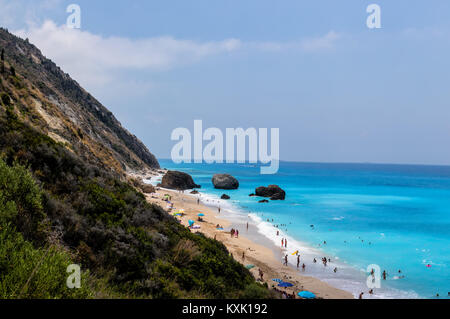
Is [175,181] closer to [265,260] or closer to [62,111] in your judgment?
[62,111]

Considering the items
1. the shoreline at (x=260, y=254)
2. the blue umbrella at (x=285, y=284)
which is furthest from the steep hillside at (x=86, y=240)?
the blue umbrella at (x=285, y=284)

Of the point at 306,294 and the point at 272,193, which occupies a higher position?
the point at 272,193

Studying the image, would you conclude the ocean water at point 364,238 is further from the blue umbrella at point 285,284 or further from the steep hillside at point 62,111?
the steep hillside at point 62,111

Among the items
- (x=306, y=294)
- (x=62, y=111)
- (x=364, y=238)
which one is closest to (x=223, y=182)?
(x=62, y=111)

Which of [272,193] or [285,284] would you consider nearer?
[285,284]

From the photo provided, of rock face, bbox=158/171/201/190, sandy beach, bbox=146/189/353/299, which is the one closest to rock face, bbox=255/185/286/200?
rock face, bbox=158/171/201/190

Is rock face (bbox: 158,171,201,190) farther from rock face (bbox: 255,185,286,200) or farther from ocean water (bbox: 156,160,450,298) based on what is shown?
rock face (bbox: 255,185,286,200)

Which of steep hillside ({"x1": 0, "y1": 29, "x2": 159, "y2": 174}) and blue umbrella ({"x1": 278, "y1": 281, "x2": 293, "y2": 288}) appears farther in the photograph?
steep hillside ({"x1": 0, "y1": 29, "x2": 159, "y2": 174})

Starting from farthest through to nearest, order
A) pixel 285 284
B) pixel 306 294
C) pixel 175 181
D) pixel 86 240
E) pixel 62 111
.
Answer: pixel 175 181 < pixel 62 111 < pixel 285 284 < pixel 306 294 < pixel 86 240
